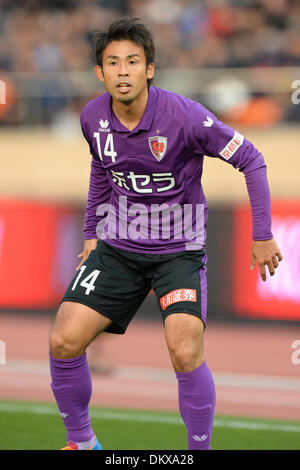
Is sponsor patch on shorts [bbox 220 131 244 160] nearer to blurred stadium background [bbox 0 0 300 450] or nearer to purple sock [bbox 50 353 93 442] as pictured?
purple sock [bbox 50 353 93 442]

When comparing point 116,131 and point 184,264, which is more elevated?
point 116,131

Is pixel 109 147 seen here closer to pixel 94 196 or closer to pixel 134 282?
pixel 94 196

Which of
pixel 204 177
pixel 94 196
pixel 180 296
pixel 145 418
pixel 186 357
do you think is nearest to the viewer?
pixel 186 357

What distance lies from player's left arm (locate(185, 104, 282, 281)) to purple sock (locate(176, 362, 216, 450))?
2.16 feet

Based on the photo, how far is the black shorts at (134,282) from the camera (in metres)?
4.57

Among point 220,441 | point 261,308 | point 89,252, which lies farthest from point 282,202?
point 89,252

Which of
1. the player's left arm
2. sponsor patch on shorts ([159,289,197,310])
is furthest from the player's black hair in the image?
sponsor patch on shorts ([159,289,197,310])

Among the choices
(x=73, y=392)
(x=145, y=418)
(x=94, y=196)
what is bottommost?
(x=145, y=418)

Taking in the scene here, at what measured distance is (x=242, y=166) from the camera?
4547mm

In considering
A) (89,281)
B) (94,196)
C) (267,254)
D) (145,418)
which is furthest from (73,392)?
(145,418)

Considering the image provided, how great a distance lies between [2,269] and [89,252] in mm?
6806

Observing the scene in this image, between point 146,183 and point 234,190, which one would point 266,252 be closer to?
point 146,183

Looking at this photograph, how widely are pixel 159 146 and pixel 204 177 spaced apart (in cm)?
870

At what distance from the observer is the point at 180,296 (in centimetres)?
453
